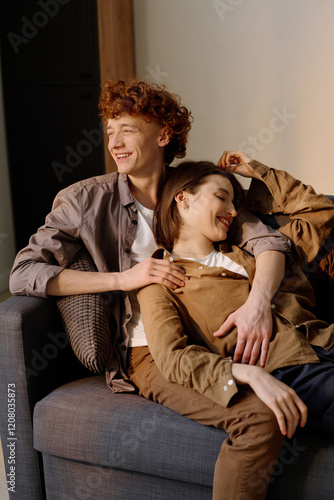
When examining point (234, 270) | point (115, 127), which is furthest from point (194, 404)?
point (115, 127)

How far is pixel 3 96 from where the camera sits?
3.68 metres

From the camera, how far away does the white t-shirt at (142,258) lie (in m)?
1.64

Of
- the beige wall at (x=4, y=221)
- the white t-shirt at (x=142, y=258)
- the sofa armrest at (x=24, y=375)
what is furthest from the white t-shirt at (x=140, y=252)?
the beige wall at (x=4, y=221)

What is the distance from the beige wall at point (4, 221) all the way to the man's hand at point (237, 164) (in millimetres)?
2192

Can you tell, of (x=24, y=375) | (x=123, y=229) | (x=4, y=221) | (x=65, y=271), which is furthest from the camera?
(x=4, y=221)

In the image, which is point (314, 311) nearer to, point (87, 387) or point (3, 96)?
point (87, 387)

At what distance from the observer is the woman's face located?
166cm

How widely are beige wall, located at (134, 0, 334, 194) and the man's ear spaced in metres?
1.77

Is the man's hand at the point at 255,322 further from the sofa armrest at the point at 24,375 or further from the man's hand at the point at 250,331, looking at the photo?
the sofa armrest at the point at 24,375

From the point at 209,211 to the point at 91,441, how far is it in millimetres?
689

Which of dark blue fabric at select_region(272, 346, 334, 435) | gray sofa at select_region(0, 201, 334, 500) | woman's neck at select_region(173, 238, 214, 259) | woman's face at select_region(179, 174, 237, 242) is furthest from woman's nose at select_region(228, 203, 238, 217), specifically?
gray sofa at select_region(0, 201, 334, 500)

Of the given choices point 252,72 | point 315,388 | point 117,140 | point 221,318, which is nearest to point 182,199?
point 117,140

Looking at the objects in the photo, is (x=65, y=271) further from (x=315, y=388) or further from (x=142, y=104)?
(x=315, y=388)

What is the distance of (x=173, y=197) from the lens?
5.59 feet
